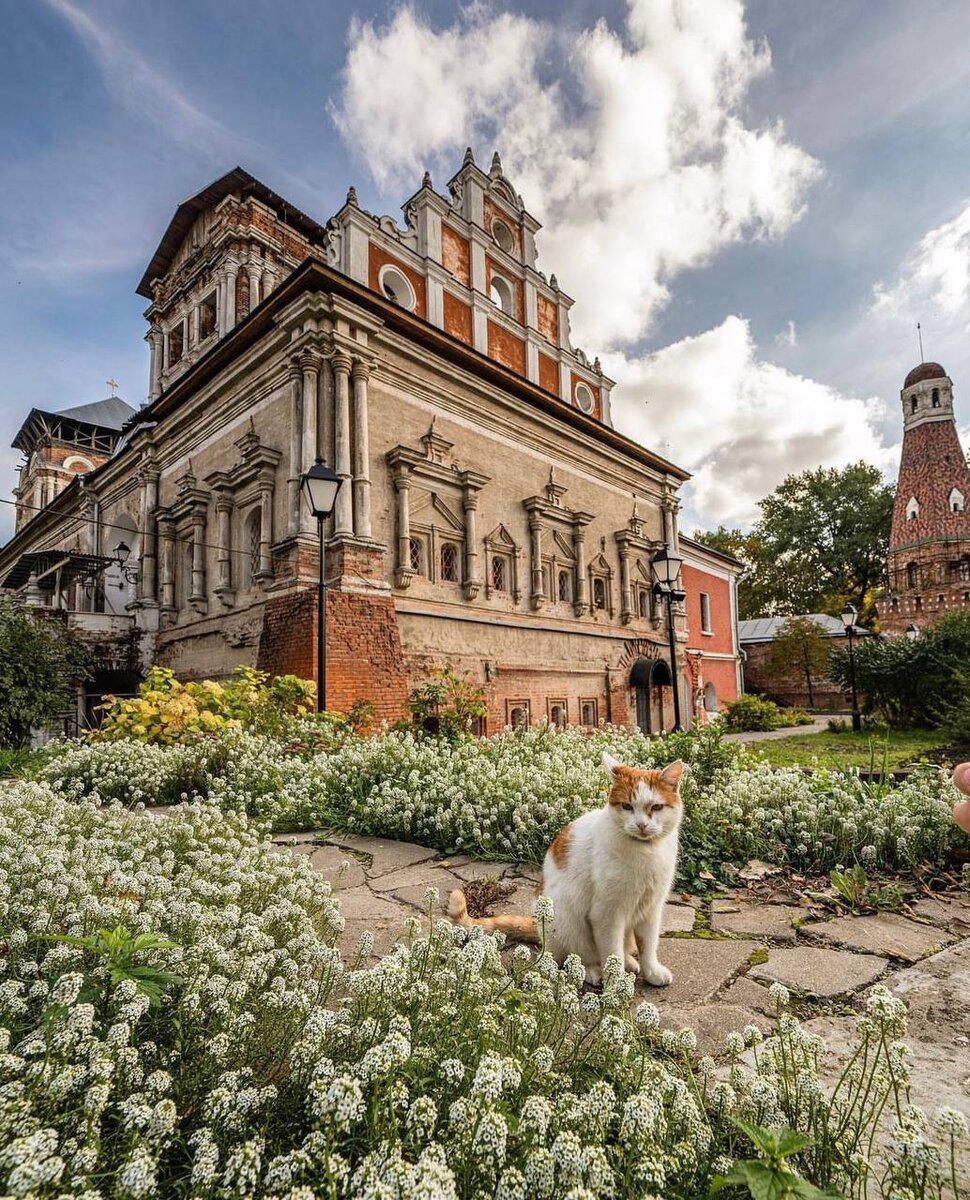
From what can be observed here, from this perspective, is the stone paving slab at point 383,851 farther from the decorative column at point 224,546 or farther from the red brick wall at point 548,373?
the red brick wall at point 548,373

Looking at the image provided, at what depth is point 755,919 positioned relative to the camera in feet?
10.7

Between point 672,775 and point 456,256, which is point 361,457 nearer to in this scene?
point 456,256

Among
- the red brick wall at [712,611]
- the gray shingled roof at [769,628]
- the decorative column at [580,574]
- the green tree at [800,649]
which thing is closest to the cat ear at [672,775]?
the decorative column at [580,574]

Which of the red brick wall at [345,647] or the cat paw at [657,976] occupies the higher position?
the red brick wall at [345,647]

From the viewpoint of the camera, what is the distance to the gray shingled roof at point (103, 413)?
38.8m

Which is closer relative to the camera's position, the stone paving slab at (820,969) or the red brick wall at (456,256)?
the stone paving slab at (820,969)

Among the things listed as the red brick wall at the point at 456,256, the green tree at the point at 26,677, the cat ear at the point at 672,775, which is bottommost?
the cat ear at the point at 672,775

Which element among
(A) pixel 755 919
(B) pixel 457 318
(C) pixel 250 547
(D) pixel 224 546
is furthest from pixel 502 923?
(B) pixel 457 318

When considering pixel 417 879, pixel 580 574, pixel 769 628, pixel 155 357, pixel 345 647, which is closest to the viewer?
pixel 417 879

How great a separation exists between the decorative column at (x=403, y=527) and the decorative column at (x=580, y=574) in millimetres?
6189

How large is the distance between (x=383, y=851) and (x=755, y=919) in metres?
2.67

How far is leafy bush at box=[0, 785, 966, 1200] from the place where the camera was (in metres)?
1.18

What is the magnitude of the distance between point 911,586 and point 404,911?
131 ft

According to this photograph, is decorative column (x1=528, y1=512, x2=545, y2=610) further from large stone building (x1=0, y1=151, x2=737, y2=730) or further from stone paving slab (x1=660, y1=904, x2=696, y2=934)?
stone paving slab (x1=660, y1=904, x2=696, y2=934)
